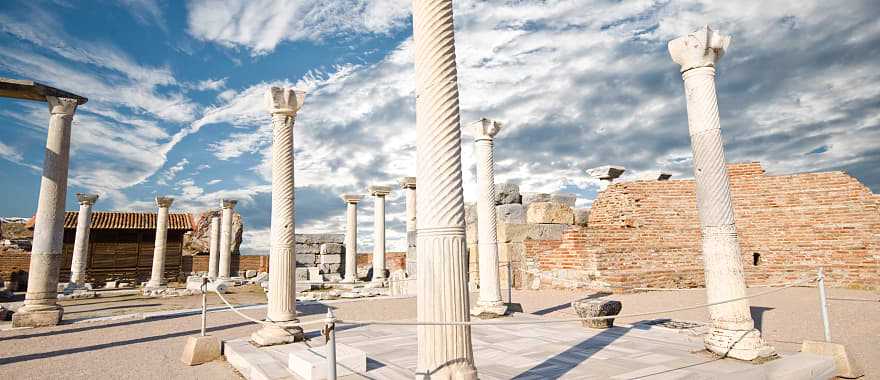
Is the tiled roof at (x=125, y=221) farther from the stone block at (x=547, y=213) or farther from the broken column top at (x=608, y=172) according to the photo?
the broken column top at (x=608, y=172)

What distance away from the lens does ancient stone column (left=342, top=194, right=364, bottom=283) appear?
71.1ft

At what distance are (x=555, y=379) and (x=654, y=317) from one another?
221 inches

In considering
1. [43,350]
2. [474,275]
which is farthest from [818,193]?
[43,350]

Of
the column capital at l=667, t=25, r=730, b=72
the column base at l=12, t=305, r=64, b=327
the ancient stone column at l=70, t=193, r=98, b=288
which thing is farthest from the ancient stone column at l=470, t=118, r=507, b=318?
the ancient stone column at l=70, t=193, r=98, b=288

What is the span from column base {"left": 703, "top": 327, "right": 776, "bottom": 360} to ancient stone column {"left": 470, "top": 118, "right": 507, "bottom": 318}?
4.32 m

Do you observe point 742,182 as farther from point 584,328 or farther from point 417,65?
point 417,65

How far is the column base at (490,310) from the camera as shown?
916cm

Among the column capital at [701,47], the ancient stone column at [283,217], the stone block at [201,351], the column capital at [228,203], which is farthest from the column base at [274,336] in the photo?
the column capital at [228,203]

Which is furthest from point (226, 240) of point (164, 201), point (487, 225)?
point (487, 225)

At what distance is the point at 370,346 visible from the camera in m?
6.45

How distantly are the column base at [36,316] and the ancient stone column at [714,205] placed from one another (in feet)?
40.5

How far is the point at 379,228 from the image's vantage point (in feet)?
70.0

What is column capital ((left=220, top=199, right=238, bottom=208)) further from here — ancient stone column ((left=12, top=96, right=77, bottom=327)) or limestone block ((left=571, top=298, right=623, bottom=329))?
limestone block ((left=571, top=298, right=623, bottom=329))

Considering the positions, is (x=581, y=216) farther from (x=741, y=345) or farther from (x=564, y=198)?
(x=741, y=345)
